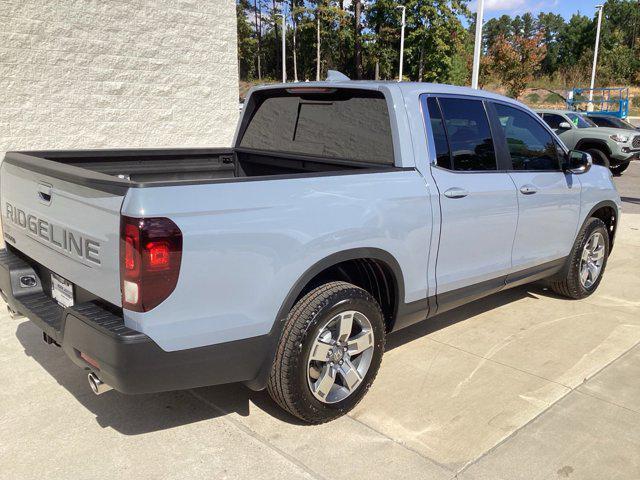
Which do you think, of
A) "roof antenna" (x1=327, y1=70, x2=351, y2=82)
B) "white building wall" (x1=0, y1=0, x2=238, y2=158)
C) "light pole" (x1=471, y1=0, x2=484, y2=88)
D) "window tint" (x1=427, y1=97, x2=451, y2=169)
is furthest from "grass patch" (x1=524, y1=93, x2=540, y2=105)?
"window tint" (x1=427, y1=97, x2=451, y2=169)

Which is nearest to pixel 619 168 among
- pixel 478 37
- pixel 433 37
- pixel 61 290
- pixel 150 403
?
pixel 478 37

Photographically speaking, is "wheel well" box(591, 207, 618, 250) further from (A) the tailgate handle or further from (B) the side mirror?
(A) the tailgate handle

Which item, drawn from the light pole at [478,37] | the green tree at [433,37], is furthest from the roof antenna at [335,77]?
the green tree at [433,37]

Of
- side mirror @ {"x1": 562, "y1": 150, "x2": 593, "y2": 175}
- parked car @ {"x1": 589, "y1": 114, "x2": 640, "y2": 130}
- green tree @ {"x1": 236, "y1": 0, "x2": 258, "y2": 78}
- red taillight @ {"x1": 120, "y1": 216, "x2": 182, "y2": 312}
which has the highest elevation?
green tree @ {"x1": 236, "y1": 0, "x2": 258, "y2": 78}

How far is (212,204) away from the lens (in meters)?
2.55

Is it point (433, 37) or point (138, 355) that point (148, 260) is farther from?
point (433, 37)

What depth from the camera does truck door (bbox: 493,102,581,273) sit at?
436 cm

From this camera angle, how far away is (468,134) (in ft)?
13.2

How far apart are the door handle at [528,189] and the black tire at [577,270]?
41.7 inches

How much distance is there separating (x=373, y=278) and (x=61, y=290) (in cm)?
177

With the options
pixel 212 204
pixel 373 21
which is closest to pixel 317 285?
pixel 212 204

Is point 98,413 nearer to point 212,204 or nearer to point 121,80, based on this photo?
point 212,204

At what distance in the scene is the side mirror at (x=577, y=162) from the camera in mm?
4797

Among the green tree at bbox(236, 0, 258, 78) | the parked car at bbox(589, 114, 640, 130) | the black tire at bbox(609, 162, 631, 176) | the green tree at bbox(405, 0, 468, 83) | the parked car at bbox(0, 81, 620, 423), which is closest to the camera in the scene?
the parked car at bbox(0, 81, 620, 423)
